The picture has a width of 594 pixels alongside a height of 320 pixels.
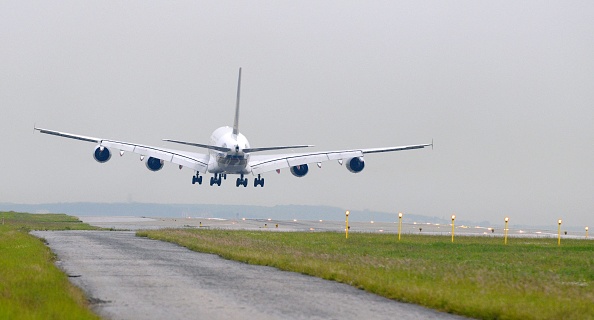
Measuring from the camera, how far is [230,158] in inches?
3329

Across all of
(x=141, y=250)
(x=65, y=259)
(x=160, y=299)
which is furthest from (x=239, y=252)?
(x=160, y=299)

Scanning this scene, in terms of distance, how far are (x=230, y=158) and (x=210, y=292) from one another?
63.9 meters

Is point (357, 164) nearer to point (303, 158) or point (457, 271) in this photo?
point (303, 158)

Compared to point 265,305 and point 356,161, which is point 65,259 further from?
point 356,161

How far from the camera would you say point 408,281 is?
23.7m

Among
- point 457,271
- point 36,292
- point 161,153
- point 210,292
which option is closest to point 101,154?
point 161,153

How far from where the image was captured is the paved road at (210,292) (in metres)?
17.3

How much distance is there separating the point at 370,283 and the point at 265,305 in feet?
16.1

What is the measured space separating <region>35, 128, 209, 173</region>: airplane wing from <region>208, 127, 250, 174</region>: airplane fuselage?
4.01ft

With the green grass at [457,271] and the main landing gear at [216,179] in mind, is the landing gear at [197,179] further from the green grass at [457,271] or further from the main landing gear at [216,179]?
the green grass at [457,271]

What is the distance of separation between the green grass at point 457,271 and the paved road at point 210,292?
0.74 meters

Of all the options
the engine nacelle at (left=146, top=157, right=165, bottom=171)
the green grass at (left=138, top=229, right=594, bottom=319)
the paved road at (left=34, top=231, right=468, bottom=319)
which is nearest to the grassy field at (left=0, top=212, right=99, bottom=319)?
the paved road at (left=34, top=231, right=468, bottom=319)

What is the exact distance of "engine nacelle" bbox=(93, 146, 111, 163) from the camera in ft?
269

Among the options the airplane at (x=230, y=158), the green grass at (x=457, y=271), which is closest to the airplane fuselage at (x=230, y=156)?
the airplane at (x=230, y=158)
